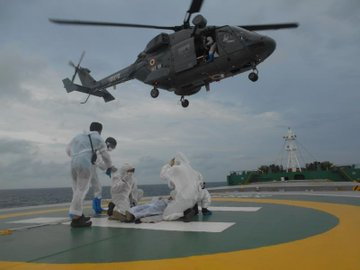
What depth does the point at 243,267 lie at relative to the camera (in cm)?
320

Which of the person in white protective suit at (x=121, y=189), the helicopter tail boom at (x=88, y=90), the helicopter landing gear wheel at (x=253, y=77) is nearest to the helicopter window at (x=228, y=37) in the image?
the helicopter landing gear wheel at (x=253, y=77)

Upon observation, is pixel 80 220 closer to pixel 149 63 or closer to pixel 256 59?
pixel 256 59

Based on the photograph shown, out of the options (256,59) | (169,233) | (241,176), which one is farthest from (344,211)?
(241,176)

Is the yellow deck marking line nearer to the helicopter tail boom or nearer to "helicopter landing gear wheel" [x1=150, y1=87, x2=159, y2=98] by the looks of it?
"helicopter landing gear wheel" [x1=150, y1=87, x2=159, y2=98]

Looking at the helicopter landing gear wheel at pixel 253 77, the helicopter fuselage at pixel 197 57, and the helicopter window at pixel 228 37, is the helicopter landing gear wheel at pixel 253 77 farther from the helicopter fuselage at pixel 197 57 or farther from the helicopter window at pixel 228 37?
the helicopter window at pixel 228 37

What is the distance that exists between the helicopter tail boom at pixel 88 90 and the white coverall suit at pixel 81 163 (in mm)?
15009

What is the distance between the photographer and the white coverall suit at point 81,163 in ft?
21.2

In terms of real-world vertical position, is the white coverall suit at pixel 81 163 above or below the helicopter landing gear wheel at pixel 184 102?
below

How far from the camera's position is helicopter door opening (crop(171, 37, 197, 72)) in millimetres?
14023

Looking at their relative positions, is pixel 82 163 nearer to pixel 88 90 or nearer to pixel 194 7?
pixel 194 7

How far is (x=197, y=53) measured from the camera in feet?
46.4

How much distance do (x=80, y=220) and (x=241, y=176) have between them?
97.1 ft

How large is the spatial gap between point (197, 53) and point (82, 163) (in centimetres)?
895

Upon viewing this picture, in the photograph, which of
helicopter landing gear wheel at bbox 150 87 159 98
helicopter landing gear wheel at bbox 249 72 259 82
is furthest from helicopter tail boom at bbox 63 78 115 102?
helicopter landing gear wheel at bbox 249 72 259 82
